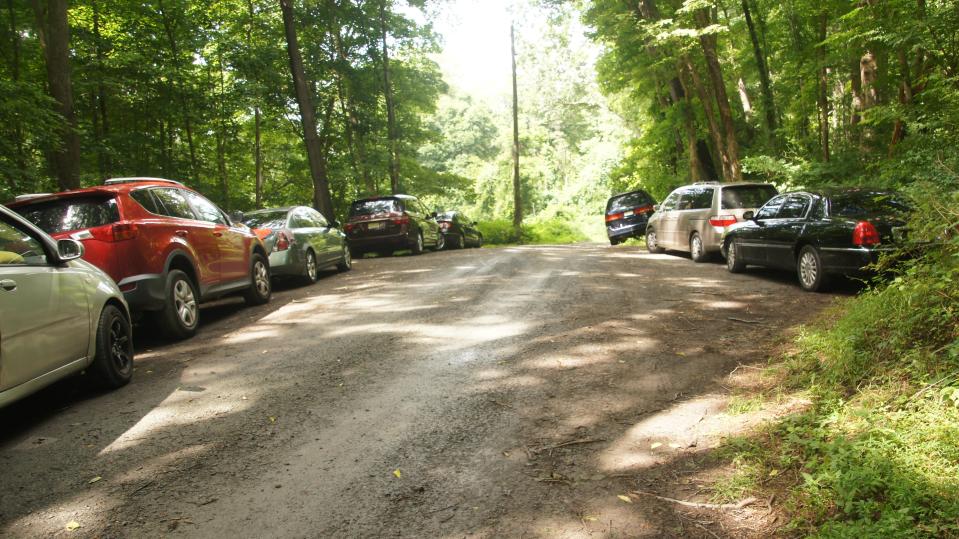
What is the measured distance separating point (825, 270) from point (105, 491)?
867 cm

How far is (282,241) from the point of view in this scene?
11414mm

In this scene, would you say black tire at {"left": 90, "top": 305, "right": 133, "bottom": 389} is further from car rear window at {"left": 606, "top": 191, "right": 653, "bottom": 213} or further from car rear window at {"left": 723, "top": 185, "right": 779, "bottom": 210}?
car rear window at {"left": 606, "top": 191, "right": 653, "bottom": 213}

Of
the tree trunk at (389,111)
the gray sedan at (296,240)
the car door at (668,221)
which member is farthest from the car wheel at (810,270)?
the tree trunk at (389,111)

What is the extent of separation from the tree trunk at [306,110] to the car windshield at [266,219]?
7.35 metres

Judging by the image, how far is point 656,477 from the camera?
3.47 meters

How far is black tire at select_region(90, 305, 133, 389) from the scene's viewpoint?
5246 millimetres

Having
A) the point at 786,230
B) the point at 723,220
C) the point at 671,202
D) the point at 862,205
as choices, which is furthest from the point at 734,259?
the point at 671,202

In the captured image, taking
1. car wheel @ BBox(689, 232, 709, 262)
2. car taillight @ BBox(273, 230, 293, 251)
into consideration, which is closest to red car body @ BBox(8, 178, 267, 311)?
car taillight @ BBox(273, 230, 293, 251)

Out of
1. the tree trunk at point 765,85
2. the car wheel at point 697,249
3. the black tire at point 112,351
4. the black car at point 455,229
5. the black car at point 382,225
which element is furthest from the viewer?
the black car at point 455,229

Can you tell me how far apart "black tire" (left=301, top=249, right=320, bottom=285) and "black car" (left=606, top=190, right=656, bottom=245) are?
12.0 meters

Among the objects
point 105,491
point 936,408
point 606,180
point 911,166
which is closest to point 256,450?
point 105,491

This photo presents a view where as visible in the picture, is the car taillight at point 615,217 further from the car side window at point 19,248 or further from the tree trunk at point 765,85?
the car side window at point 19,248

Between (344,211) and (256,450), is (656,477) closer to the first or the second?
(256,450)

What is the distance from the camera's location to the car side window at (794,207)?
9.34 m
